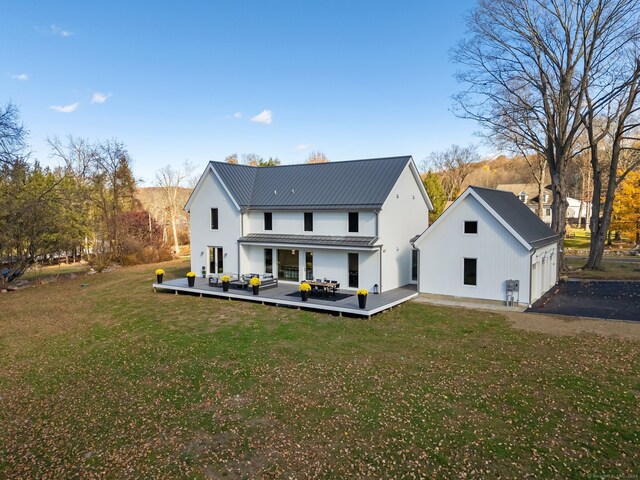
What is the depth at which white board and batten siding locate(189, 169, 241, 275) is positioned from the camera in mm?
24219

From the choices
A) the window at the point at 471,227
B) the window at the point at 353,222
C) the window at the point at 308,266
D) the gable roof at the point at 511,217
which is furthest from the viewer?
the window at the point at 308,266

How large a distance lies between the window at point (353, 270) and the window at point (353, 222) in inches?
51.6

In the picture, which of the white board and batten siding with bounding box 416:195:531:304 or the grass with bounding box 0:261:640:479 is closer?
the grass with bounding box 0:261:640:479

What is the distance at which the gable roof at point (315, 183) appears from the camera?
21.4 m

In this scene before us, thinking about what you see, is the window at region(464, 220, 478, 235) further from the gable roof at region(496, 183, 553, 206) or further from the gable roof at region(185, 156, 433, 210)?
the gable roof at region(496, 183, 553, 206)

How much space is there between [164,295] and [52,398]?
1237cm

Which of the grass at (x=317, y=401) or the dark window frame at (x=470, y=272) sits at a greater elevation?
the dark window frame at (x=470, y=272)

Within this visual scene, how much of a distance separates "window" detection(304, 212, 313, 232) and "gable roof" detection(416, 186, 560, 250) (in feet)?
19.6

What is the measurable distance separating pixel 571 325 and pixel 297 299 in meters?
11.1

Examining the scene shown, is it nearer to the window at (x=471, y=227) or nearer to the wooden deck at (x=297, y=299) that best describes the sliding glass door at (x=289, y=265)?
the wooden deck at (x=297, y=299)

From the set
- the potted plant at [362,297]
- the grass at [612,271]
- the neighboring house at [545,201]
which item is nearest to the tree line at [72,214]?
the potted plant at [362,297]

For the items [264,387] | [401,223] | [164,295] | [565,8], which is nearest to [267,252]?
[164,295]

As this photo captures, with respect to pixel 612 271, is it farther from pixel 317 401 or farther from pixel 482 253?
pixel 317 401

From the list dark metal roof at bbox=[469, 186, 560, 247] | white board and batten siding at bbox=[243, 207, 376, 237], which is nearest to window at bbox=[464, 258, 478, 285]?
dark metal roof at bbox=[469, 186, 560, 247]
